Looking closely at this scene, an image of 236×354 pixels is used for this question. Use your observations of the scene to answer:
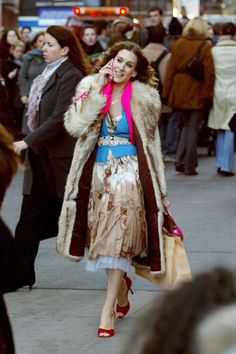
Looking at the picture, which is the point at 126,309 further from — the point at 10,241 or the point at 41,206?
the point at 10,241

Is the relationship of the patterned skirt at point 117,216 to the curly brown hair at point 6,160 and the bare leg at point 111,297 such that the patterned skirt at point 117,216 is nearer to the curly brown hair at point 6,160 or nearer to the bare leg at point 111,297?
the bare leg at point 111,297

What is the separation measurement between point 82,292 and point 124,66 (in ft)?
6.15

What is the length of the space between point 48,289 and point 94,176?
1.63 m

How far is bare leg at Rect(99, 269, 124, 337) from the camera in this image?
6.62 m

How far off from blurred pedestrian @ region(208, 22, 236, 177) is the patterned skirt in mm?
8259

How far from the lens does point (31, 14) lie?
33.4 meters

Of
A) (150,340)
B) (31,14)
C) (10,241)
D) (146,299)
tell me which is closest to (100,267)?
(146,299)

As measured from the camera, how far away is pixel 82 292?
7984 mm

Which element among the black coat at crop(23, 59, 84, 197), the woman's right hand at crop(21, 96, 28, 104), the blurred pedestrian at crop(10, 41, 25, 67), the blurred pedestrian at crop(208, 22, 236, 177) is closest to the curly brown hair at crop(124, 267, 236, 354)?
the black coat at crop(23, 59, 84, 197)

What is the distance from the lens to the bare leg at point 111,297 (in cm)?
662

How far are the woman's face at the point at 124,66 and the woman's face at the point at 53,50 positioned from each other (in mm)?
1255

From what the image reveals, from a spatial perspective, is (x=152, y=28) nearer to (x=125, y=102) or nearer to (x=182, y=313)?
(x=125, y=102)

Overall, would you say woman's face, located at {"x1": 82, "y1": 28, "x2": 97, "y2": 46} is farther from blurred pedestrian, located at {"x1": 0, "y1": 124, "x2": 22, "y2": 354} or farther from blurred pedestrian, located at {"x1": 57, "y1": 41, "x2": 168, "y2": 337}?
blurred pedestrian, located at {"x1": 0, "y1": 124, "x2": 22, "y2": 354}

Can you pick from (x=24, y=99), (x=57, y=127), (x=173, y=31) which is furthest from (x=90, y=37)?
(x=57, y=127)
